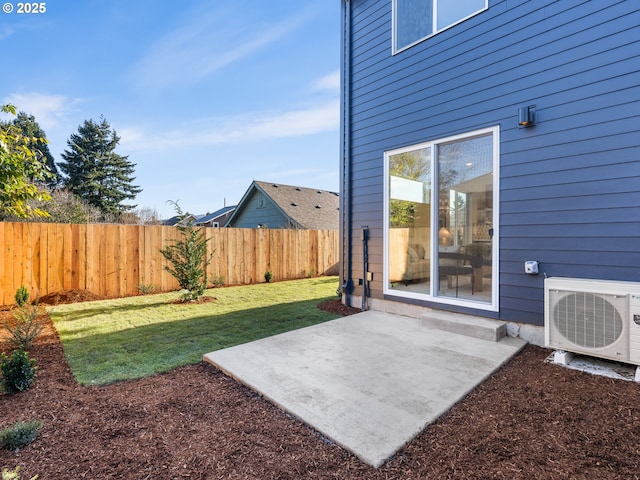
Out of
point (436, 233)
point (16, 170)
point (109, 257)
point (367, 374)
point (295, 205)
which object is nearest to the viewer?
point (367, 374)

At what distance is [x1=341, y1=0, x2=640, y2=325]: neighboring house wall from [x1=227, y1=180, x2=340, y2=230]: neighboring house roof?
10.3 meters

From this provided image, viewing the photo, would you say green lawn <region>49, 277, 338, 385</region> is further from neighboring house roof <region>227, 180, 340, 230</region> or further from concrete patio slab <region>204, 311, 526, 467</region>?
neighboring house roof <region>227, 180, 340, 230</region>

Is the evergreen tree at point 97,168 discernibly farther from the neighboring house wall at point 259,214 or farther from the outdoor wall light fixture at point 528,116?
the outdoor wall light fixture at point 528,116

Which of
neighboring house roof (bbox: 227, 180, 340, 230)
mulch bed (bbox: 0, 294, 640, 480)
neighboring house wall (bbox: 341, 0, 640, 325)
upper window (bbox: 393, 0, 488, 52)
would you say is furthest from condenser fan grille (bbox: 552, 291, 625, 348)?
neighboring house roof (bbox: 227, 180, 340, 230)

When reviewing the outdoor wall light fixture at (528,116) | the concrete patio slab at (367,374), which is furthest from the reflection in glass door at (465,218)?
the concrete patio slab at (367,374)

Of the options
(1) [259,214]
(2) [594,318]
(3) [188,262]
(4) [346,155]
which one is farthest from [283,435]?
(1) [259,214]

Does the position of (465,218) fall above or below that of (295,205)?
below

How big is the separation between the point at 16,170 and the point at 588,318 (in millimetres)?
5732

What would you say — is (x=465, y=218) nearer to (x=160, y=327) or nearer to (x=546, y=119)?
(x=546, y=119)

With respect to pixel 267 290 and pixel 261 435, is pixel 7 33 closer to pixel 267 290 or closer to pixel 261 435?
pixel 267 290

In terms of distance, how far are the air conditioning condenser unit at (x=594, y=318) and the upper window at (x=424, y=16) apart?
331 centimetres

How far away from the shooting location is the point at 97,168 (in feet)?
69.4

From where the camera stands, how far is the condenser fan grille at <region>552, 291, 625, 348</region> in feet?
8.20

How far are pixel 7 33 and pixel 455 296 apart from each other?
28.6 ft
